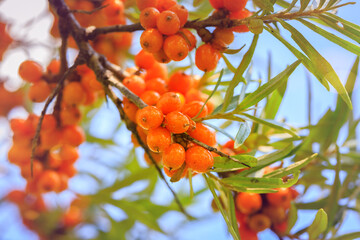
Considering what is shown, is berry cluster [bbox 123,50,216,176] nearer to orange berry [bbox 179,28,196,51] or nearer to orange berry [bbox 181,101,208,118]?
orange berry [bbox 181,101,208,118]

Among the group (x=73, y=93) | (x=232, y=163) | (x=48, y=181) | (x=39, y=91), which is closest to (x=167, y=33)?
(x=232, y=163)

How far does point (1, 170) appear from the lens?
1.80m

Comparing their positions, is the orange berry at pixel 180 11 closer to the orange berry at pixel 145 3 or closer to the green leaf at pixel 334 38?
the orange berry at pixel 145 3

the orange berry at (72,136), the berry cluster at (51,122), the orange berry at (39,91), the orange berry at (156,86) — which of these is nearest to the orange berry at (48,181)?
the berry cluster at (51,122)

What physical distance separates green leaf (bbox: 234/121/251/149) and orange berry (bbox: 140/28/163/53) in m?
0.28

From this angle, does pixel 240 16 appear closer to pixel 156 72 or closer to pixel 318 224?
pixel 156 72

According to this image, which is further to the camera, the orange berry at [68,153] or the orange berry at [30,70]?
the orange berry at [68,153]

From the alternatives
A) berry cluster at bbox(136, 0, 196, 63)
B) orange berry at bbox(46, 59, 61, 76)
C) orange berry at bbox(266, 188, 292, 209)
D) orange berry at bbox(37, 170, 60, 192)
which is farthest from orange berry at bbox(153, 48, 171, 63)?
orange berry at bbox(37, 170, 60, 192)

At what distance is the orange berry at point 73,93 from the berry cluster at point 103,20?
0.51 feet

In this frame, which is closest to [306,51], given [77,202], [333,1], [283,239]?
[333,1]

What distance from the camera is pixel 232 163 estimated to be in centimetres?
78

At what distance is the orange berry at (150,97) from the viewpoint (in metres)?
0.84

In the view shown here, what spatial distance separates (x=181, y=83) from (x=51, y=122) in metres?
0.45

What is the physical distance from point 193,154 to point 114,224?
95 centimetres
